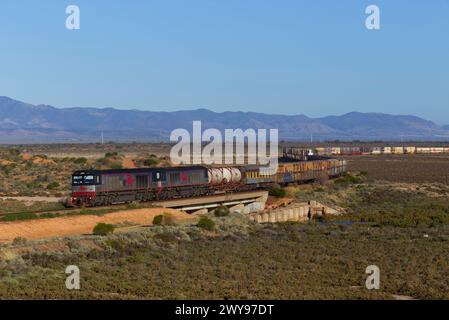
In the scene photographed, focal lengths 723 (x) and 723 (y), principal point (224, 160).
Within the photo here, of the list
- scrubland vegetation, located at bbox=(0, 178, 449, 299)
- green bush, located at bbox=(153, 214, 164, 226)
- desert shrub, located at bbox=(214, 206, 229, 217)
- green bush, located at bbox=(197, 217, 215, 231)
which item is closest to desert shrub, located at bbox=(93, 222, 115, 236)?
scrubland vegetation, located at bbox=(0, 178, 449, 299)

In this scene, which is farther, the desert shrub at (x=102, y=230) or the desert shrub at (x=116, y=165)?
the desert shrub at (x=116, y=165)

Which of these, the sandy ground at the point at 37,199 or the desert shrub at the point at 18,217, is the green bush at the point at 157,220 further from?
the sandy ground at the point at 37,199

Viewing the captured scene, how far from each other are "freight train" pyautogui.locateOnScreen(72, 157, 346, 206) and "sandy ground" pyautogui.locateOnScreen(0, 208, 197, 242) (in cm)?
427

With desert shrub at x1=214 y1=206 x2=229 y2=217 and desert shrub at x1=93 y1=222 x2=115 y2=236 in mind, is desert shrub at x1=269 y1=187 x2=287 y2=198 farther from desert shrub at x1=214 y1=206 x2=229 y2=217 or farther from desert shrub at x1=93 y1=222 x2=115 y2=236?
desert shrub at x1=93 y1=222 x2=115 y2=236

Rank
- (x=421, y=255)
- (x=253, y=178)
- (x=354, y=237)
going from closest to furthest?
(x=421, y=255) → (x=354, y=237) → (x=253, y=178)

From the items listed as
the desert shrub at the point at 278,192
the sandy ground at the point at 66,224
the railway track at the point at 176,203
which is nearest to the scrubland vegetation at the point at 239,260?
the sandy ground at the point at 66,224

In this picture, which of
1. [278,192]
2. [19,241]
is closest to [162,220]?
[19,241]

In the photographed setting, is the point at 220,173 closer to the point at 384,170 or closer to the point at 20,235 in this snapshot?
the point at 20,235

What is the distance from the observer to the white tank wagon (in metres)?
65.0

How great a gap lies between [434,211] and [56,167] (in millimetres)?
55452

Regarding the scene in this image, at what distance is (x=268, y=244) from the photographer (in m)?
41.0

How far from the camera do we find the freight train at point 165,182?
52.3 m

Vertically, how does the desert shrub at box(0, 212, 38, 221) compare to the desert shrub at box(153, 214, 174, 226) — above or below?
above
